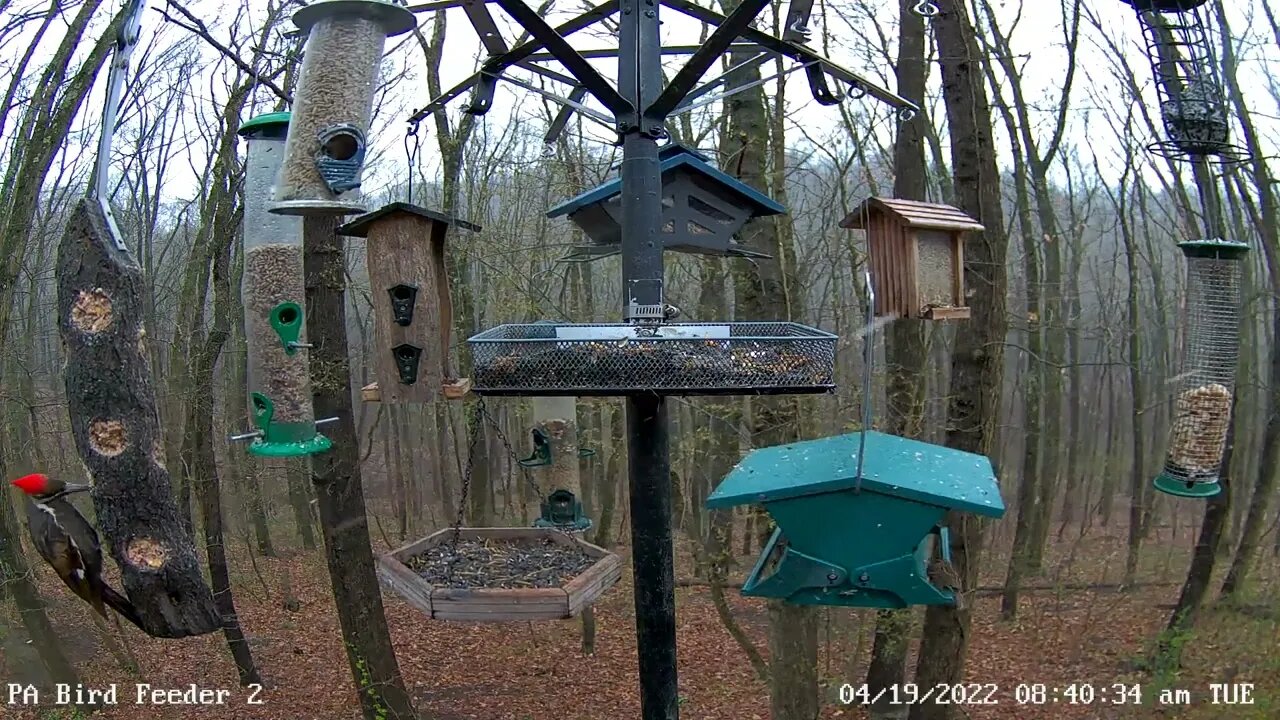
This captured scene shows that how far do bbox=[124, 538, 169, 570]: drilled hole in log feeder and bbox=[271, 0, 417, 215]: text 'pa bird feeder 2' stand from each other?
49.4 inches

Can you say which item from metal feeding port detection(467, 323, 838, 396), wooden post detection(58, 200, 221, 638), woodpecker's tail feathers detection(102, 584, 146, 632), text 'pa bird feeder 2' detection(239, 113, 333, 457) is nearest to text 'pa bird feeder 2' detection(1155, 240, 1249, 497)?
metal feeding port detection(467, 323, 838, 396)

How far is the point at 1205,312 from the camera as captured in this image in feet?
17.7

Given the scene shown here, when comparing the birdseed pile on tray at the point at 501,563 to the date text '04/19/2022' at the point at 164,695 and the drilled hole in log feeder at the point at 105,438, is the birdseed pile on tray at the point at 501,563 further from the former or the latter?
the date text '04/19/2022' at the point at 164,695

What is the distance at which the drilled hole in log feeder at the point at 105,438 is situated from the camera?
3.03 meters

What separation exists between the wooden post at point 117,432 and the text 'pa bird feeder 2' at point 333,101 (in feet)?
2.18

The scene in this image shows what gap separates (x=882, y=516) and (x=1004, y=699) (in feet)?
27.2

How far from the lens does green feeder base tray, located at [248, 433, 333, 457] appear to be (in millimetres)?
4110

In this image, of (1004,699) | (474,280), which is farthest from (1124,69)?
(474,280)

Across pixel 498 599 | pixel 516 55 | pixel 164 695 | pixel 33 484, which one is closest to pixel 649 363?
pixel 498 599

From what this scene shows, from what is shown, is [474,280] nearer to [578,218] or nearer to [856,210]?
[578,218]

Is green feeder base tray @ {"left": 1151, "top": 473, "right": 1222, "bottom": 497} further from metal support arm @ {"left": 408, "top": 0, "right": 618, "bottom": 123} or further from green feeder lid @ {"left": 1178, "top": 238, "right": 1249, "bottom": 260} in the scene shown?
metal support arm @ {"left": 408, "top": 0, "right": 618, "bottom": 123}

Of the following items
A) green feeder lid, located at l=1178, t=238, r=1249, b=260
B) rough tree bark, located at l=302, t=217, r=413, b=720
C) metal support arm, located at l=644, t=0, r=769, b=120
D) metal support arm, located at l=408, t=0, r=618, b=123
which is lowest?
rough tree bark, located at l=302, t=217, r=413, b=720

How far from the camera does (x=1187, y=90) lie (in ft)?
16.3

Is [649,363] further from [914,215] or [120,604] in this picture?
[120,604]
